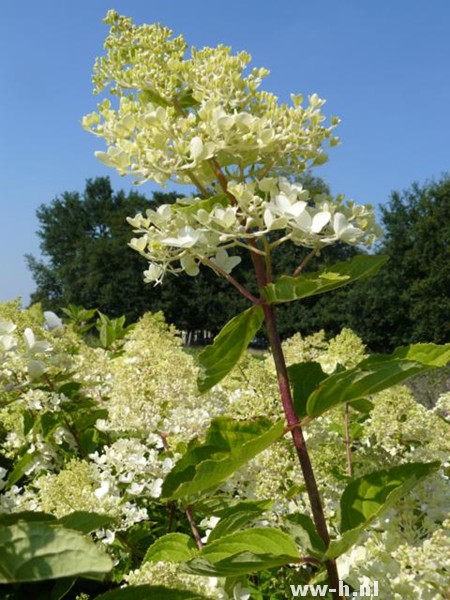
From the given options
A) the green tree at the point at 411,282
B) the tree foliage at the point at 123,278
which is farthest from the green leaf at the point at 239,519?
the tree foliage at the point at 123,278

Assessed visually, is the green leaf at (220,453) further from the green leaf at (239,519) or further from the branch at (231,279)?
the branch at (231,279)

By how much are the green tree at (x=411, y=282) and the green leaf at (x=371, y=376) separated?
31960 millimetres

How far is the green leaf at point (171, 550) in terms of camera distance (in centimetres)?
162

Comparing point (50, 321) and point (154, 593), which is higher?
point (50, 321)

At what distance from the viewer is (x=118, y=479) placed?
2.04 metres

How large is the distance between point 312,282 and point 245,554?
0.54 m

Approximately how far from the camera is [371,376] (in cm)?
126

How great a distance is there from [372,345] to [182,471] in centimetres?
3560

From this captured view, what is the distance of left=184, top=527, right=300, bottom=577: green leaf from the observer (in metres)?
1.25

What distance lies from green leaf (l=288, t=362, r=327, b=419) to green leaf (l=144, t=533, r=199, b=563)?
47 centimetres

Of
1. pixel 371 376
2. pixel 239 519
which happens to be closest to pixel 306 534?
pixel 239 519

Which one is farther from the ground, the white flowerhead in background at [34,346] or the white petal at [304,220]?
the white petal at [304,220]

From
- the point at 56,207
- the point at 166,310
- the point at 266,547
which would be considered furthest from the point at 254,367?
the point at 56,207

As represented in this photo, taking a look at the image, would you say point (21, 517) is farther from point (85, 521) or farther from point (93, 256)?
point (93, 256)
